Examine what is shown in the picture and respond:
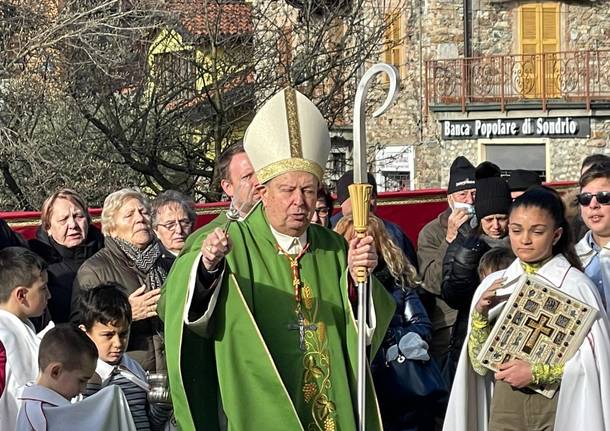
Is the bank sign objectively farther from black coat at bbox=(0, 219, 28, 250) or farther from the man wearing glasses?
black coat at bbox=(0, 219, 28, 250)

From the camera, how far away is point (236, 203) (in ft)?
17.9

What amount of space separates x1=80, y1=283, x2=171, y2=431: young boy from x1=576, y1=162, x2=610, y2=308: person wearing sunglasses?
6.61ft

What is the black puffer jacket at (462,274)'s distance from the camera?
6.59 metres

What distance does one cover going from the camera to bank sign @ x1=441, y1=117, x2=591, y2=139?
27.0 m

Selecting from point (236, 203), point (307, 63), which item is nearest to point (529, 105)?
point (307, 63)

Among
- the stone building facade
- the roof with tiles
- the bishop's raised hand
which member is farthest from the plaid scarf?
the stone building facade

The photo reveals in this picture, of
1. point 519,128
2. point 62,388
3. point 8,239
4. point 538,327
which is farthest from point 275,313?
point 519,128

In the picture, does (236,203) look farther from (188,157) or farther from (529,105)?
(529,105)

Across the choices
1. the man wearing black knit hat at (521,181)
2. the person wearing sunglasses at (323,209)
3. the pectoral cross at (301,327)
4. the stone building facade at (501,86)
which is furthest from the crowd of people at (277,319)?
the stone building facade at (501,86)

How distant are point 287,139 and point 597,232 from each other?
6.13ft

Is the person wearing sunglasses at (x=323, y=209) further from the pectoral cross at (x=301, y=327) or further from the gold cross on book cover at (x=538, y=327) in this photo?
the pectoral cross at (x=301, y=327)

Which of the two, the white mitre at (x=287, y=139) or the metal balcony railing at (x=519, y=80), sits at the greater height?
the metal balcony railing at (x=519, y=80)

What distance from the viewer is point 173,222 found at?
682 cm

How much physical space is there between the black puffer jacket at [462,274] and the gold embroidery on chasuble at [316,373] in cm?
180
